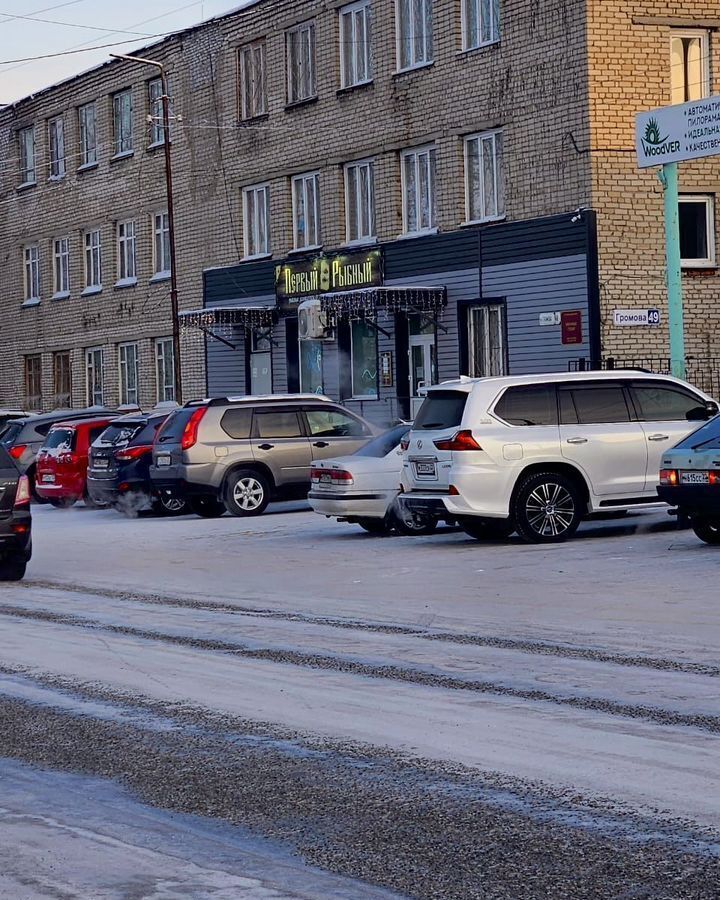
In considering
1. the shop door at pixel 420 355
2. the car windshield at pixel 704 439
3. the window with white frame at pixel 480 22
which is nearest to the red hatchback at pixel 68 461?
the shop door at pixel 420 355

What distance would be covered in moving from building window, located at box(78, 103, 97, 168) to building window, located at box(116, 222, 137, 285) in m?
2.36

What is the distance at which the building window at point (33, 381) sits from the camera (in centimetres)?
5044

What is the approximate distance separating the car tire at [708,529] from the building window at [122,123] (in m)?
29.7

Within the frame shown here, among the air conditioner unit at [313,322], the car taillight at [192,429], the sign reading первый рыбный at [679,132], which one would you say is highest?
the sign reading первый рыбный at [679,132]

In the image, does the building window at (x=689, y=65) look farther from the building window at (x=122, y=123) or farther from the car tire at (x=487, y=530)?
the building window at (x=122, y=123)

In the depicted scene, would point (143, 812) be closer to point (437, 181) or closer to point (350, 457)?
point (350, 457)

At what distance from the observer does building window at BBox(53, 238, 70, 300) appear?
160ft

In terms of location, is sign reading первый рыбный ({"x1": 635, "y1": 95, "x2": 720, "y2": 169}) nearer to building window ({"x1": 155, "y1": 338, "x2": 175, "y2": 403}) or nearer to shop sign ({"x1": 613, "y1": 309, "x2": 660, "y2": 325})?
shop sign ({"x1": 613, "y1": 309, "x2": 660, "y2": 325})

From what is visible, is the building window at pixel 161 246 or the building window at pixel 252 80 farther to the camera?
the building window at pixel 161 246

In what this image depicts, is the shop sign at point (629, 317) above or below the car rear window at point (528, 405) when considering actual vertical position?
above

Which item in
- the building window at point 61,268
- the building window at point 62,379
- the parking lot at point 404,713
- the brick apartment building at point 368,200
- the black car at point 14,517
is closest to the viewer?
the parking lot at point 404,713

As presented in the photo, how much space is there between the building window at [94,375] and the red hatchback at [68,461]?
59.6 feet

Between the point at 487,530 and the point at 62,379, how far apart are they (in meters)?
31.6

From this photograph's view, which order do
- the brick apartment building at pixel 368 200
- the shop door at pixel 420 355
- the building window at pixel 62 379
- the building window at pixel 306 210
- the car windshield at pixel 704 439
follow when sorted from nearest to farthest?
the car windshield at pixel 704 439 → the brick apartment building at pixel 368 200 → the shop door at pixel 420 355 → the building window at pixel 306 210 → the building window at pixel 62 379
